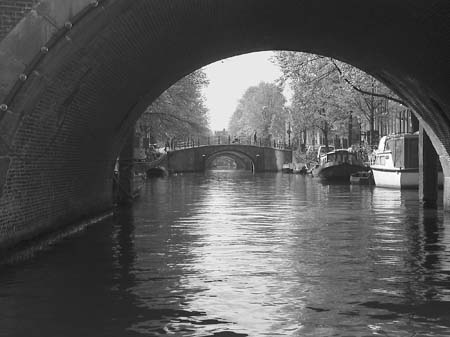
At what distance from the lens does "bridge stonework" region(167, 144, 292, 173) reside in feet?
251

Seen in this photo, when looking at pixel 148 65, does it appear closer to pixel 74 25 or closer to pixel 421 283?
pixel 74 25

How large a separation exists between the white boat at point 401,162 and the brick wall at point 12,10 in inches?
1066

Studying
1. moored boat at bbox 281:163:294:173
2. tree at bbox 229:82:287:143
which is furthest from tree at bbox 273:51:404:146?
tree at bbox 229:82:287:143

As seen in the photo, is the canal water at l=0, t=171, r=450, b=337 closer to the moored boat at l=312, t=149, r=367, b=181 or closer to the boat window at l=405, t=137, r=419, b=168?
the boat window at l=405, t=137, r=419, b=168

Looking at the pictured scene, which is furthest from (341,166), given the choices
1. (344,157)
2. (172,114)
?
(172,114)

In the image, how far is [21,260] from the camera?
486 inches

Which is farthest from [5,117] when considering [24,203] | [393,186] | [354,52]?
[393,186]

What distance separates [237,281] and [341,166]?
132 feet

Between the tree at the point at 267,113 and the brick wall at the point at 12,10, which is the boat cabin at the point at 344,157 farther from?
the brick wall at the point at 12,10

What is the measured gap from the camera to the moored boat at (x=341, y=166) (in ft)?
163

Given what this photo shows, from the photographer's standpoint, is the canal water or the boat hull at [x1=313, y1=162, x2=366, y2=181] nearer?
the canal water

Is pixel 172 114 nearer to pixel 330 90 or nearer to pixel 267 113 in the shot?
pixel 330 90

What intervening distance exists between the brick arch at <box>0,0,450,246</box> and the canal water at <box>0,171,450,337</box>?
1.49 m

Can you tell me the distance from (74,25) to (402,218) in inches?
516
